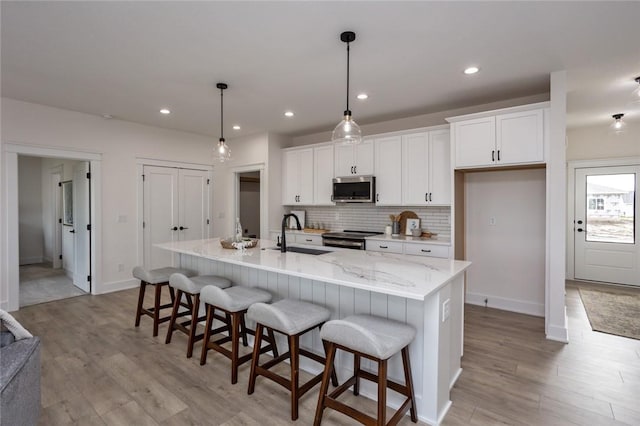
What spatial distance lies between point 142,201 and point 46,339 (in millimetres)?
2581

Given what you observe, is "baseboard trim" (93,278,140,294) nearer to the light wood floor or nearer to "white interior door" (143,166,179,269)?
"white interior door" (143,166,179,269)

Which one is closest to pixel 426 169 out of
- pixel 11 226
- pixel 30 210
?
pixel 11 226

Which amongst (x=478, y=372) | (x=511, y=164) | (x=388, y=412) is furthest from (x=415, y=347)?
(x=511, y=164)

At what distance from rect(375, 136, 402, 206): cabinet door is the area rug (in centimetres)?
271

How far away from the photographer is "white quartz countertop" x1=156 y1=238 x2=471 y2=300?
1.88 meters

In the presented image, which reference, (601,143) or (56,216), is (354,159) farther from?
(56,216)

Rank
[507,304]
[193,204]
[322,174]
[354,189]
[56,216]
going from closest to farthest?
[507,304] → [354,189] → [322,174] → [193,204] → [56,216]

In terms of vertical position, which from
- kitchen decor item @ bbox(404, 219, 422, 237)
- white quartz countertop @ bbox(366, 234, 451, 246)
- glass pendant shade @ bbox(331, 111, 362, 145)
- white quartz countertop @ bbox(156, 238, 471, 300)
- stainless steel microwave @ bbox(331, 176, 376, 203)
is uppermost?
glass pendant shade @ bbox(331, 111, 362, 145)

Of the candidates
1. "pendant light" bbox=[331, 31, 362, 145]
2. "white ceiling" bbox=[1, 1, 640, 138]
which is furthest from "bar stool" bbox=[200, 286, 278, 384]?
"white ceiling" bbox=[1, 1, 640, 138]

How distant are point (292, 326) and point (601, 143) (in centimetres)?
628

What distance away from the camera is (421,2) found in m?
2.14

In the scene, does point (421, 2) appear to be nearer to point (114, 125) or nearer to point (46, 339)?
point (46, 339)

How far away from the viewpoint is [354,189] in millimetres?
5051

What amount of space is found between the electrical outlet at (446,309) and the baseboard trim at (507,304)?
8.71 feet
